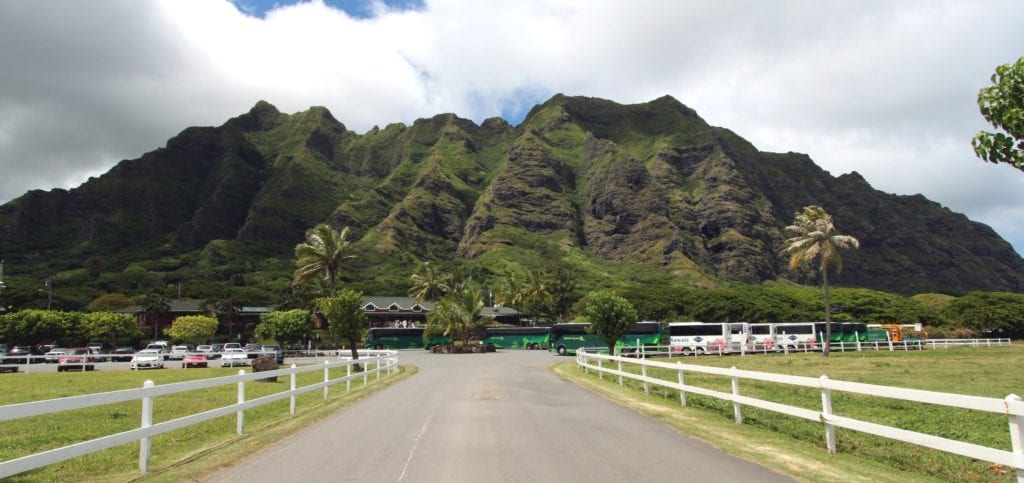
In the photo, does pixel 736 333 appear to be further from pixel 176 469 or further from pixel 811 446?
pixel 176 469

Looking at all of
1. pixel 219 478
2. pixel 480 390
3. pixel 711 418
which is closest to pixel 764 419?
pixel 711 418

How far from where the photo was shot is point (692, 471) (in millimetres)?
7980

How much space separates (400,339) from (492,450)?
79.1 metres

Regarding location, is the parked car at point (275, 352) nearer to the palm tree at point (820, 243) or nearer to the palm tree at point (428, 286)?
the palm tree at point (820, 243)

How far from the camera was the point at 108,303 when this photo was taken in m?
113

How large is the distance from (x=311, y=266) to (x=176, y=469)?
1801 inches

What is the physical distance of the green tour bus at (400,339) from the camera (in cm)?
8350

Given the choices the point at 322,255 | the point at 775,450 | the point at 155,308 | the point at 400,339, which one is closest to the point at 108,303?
the point at 155,308

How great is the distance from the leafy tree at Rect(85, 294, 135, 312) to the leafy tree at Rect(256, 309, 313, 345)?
57.5 m

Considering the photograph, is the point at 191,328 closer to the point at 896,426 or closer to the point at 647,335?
the point at 647,335

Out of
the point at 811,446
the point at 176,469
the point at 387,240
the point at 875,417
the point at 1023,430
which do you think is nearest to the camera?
the point at 1023,430

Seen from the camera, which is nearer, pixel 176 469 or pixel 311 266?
pixel 176 469

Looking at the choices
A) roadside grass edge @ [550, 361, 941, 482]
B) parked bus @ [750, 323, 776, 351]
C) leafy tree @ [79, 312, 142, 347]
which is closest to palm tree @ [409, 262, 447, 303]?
leafy tree @ [79, 312, 142, 347]

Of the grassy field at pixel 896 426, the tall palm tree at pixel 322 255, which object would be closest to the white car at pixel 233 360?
the tall palm tree at pixel 322 255
